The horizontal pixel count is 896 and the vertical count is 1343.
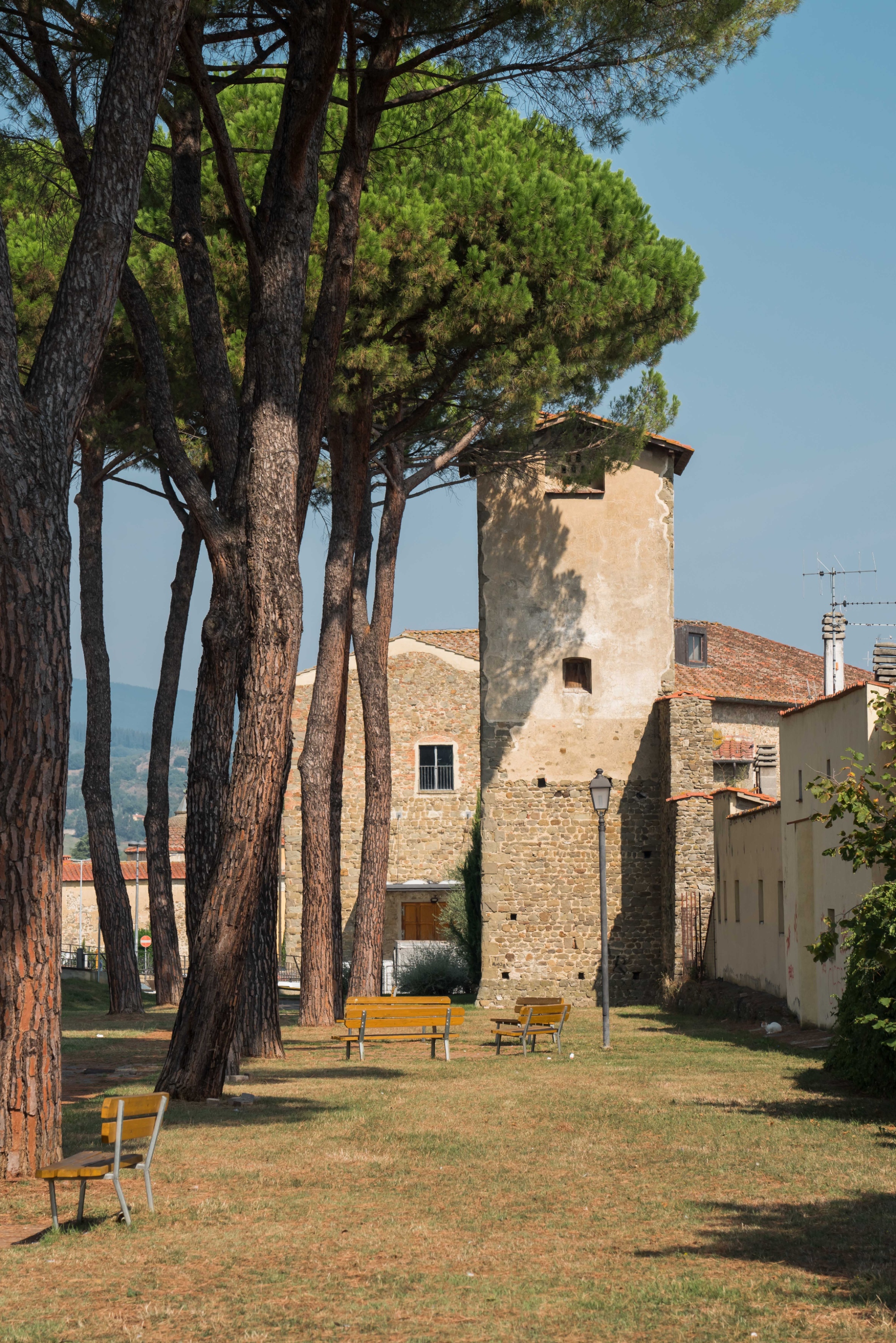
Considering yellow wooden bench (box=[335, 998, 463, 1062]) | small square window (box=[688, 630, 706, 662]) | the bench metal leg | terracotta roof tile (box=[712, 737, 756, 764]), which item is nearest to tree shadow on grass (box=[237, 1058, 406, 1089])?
yellow wooden bench (box=[335, 998, 463, 1062])

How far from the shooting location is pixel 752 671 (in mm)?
36156

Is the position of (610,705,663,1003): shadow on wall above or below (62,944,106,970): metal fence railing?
above

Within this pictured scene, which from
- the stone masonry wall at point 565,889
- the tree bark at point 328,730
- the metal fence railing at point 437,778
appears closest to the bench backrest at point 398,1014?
the tree bark at point 328,730

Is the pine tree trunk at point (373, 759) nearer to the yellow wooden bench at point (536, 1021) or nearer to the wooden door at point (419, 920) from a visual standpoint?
the yellow wooden bench at point (536, 1021)

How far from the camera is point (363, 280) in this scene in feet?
51.6

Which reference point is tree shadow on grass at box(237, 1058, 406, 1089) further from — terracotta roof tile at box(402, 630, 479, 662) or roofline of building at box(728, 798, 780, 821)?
terracotta roof tile at box(402, 630, 479, 662)

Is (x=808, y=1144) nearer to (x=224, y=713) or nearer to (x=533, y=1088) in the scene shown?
(x=533, y=1088)

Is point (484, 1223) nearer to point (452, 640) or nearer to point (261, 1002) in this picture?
point (261, 1002)

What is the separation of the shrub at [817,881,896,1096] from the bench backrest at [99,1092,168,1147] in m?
4.88

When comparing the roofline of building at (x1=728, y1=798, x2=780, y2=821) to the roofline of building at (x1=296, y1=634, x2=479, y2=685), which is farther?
the roofline of building at (x1=296, y1=634, x2=479, y2=685)

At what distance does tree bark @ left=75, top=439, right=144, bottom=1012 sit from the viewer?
1942 centimetres

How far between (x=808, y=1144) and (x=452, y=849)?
82.8 feet

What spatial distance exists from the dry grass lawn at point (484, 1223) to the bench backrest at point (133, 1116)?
353mm

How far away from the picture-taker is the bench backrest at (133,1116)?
570cm
